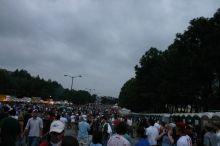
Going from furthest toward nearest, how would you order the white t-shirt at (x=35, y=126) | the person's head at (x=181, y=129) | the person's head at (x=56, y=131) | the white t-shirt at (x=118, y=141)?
1. the white t-shirt at (x=35, y=126)
2. the person's head at (x=181, y=129)
3. the white t-shirt at (x=118, y=141)
4. the person's head at (x=56, y=131)

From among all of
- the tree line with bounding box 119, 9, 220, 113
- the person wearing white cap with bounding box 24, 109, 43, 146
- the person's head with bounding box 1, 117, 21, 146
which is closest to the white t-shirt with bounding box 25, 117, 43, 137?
the person wearing white cap with bounding box 24, 109, 43, 146

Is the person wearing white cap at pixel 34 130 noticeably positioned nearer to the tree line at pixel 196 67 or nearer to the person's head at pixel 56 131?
the person's head at pixel 56 131

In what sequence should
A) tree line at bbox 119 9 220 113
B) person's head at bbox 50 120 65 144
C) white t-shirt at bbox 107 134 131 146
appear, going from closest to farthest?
person's head at bbox 50 120 65 144 → white t-shirt at bbox 107 134 131 146 → tree line at bbox 119 9 220 113

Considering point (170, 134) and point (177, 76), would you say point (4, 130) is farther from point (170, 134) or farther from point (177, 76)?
point (177, 76)

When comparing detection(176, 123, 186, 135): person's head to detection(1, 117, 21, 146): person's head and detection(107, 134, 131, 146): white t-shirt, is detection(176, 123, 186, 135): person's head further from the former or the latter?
detection(1, 117, 21, 146): person's head

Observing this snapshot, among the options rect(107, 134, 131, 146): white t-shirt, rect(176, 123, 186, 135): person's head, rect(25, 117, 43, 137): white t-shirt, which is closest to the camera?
rect(107, 134, 131, 146): white t-shirt

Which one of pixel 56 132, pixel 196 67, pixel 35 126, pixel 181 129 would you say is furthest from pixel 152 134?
pixel 196 67

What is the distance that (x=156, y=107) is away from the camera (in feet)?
343

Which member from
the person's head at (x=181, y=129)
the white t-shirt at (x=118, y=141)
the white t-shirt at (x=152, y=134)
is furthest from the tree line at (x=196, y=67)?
the white t-shirt at (x=118, y=141)

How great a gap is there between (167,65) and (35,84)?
112389 mm

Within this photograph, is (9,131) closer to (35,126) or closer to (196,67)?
(35,126)

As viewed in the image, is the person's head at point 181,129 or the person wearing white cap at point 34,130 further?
the person wearing white cap at point 34,130

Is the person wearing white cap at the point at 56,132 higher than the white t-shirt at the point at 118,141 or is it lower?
higher

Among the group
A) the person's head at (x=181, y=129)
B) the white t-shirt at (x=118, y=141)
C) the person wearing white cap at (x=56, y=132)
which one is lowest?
the white t-shirt at (x=118, y=141)
